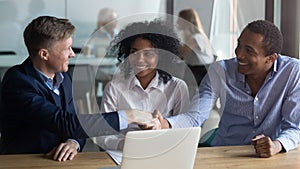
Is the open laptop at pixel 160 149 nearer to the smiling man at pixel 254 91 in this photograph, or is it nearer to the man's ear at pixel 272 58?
the smiling man at pixel 254 91

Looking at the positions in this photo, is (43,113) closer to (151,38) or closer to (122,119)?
(122,119)

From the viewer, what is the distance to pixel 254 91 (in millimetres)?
1721

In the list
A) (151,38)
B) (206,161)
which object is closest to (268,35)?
(151,38)

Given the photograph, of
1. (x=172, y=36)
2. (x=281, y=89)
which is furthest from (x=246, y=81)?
(x=172, y=36)

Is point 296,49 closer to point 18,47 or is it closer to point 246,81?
point 246,81

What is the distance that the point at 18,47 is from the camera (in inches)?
158

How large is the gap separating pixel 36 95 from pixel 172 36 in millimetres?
488

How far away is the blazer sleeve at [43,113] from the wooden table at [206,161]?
85mm

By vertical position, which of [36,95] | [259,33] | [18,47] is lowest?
[18,47]

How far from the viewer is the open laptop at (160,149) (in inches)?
41.5

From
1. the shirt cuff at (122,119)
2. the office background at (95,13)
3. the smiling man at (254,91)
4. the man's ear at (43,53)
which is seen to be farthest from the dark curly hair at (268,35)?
the office background at (95,13)

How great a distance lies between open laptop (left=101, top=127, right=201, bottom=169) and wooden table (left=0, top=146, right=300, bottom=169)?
15 cm

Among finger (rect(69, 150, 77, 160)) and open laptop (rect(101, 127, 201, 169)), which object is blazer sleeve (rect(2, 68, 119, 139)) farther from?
open laptop (rect(101, 127, 201, 169))

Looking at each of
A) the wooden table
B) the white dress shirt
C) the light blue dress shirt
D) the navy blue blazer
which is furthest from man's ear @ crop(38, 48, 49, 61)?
the light blue dress shirt
